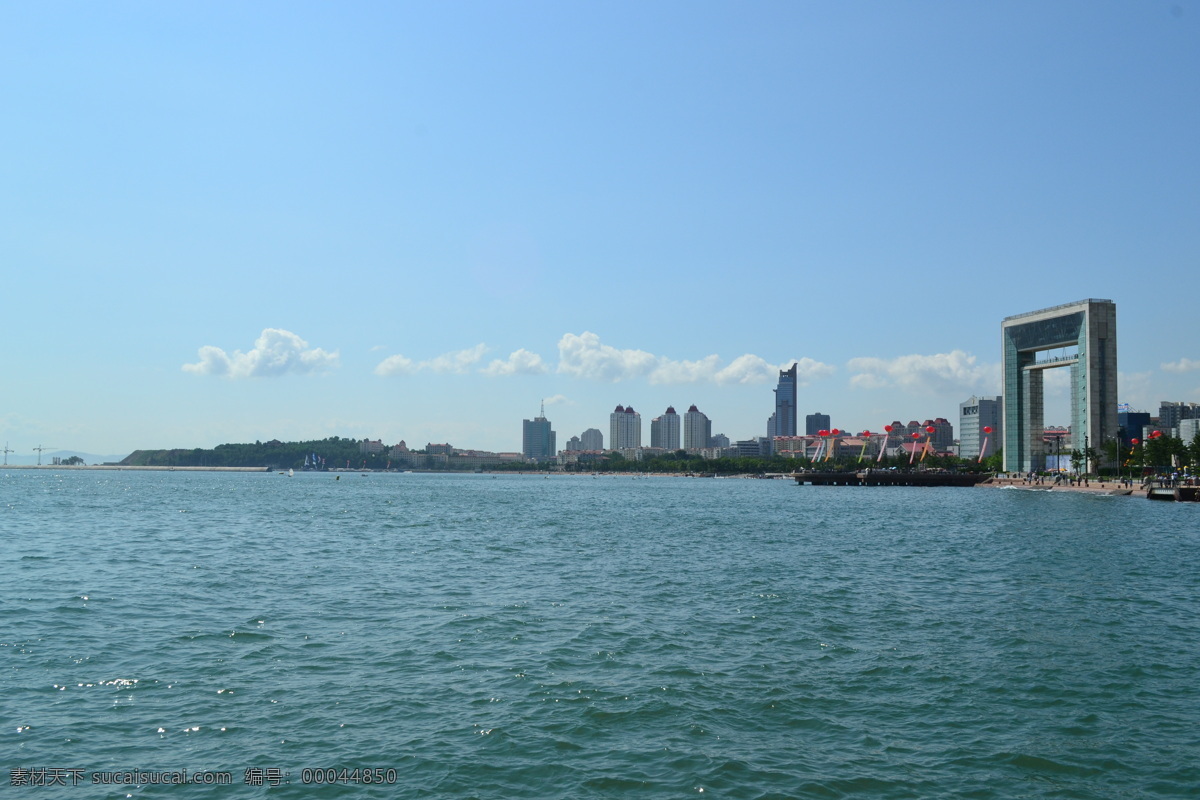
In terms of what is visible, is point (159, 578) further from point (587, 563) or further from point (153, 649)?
point (587, 563)

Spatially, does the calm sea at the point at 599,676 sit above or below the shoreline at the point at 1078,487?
above

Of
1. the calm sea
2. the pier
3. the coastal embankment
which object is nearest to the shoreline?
the coastal embankment

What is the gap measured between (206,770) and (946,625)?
52.8 feet

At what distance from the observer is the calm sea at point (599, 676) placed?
416 inches

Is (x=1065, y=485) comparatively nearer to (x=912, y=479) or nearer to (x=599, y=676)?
(x=912, y=479)

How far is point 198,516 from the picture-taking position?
5706cm

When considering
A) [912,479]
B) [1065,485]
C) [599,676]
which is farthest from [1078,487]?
[599,676]

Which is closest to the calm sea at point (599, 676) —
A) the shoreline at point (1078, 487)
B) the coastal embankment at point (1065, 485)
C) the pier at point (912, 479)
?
the shoreline at point (1078, 487)

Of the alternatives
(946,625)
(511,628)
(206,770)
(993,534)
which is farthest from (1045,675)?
(993,534)

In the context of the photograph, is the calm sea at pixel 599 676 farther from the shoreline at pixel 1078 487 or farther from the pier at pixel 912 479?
the pier at pixel 912 479

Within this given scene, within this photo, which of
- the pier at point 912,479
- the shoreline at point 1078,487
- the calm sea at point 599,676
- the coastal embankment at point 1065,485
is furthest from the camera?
the pier at point 912,479

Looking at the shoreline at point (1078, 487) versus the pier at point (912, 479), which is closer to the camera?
the shoreline at point (1078, 487)

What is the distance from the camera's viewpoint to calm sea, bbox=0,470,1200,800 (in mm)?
10570

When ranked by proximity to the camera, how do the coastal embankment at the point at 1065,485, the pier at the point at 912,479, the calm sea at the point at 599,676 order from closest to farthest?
1. the calm sea at the point at 599,676
2. the coastal embankment at the point at 1065,485
3. the pier at the point at 912,479
